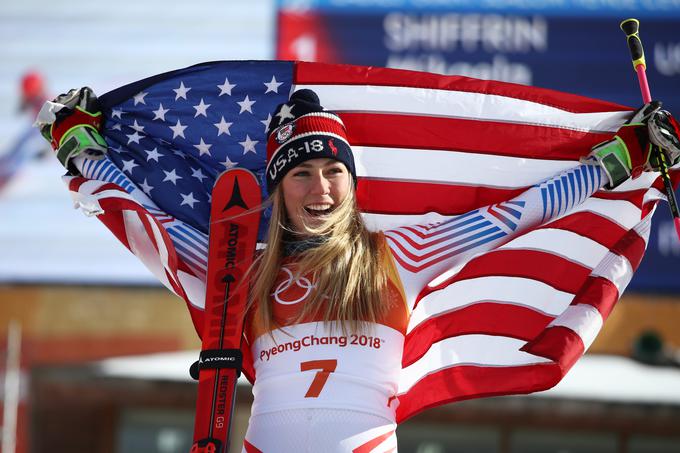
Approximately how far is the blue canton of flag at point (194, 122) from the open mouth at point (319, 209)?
2.50 ft

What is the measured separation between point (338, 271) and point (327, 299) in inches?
3.7

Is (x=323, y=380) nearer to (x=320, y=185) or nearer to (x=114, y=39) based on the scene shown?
(x=320, y=185)

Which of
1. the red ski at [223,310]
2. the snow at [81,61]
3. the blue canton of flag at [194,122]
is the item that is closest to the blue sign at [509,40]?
the snow at [81,61]

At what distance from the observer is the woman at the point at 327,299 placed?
346 cm

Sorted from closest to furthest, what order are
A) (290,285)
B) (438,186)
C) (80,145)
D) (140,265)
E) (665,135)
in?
(290,285)
(665,135)
(80,145)
(438,186)
(140,265)

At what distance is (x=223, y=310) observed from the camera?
12.3 feet

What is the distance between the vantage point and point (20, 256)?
1130 centimetres

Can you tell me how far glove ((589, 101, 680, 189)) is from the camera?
3949 mm

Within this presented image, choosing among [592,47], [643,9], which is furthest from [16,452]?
[643,9]

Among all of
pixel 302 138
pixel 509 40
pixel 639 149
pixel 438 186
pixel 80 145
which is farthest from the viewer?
pixel 509 40

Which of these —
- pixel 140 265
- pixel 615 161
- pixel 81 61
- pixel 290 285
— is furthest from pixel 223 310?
pixel 81 61

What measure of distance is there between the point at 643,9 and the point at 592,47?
69cm

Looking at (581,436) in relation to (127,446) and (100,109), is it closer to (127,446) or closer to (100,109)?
(127,446)

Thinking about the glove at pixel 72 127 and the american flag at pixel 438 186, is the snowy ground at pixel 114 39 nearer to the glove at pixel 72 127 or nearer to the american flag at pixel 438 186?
the american flag at pixel 438 186
